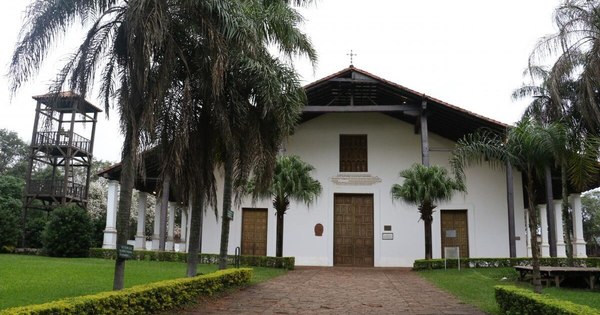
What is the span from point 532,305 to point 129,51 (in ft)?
22.7

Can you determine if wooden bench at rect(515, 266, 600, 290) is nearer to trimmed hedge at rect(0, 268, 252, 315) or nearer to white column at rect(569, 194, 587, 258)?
trimmed hedge at rect(0, 268, 252, 315)

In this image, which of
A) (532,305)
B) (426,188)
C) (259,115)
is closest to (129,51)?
(259,115)

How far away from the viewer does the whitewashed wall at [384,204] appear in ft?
73.3

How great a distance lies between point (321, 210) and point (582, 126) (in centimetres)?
1036

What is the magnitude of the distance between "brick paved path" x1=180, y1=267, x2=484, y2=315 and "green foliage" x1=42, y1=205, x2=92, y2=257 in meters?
11.6

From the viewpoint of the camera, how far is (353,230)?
75.0 feet

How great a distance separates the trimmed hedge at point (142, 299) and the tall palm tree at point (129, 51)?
86cm

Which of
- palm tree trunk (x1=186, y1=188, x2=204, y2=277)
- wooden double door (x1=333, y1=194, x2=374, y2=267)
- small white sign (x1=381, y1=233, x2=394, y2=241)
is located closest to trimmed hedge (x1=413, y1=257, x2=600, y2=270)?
small white sign (x1=381, y1=233, x2=394, y2=241)

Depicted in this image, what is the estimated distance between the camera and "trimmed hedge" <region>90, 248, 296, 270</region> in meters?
18.7

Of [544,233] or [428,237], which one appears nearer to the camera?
[428,237]

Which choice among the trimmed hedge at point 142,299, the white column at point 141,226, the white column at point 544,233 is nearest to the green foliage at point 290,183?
the trimmed hedge at point 142,299

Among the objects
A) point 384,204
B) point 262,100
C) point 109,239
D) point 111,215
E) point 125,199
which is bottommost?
point 109,239

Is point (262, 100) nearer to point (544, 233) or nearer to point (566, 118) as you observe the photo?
point (566, 118)

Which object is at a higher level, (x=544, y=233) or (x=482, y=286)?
(x=544, y=233)
